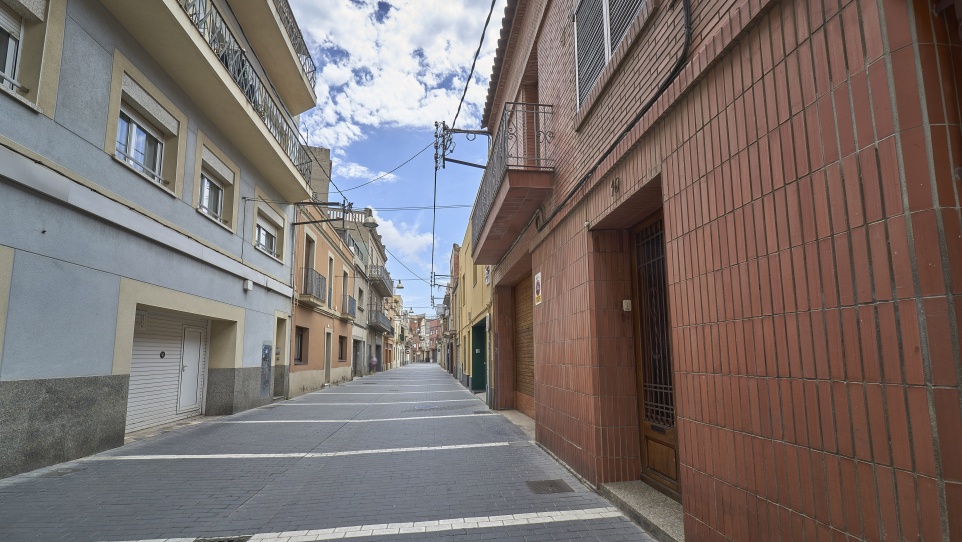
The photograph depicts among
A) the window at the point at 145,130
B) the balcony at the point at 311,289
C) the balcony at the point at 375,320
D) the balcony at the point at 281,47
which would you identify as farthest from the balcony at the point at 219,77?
the balcony at the point at 375,320

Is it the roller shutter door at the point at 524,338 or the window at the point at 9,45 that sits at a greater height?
the window at the point at 9,45

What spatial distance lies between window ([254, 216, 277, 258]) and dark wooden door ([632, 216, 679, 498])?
36.1 feet

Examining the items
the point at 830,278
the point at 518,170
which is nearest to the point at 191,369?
the point at 518,170

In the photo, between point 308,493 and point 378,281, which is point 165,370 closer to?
point 308,493

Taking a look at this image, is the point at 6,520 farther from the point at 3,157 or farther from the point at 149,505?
the point at 3,157

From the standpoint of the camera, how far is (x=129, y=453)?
22.2 feet

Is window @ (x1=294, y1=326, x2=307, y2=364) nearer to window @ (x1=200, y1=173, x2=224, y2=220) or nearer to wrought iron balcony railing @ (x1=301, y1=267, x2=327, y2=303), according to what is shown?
wrought iron balcony railing @ (x1=301, y1=267, x2=327, y2=303)

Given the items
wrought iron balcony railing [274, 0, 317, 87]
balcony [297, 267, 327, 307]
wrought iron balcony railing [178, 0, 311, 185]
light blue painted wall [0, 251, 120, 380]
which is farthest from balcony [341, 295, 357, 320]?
light blue painted wall [0, 251, 120, 380]

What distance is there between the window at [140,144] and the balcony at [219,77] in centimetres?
113

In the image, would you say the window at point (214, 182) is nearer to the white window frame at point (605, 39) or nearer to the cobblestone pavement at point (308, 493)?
the cobblestone pavement at point (308, 493)

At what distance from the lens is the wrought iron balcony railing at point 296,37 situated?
13.1 meters

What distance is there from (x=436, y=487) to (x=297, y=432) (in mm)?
4649

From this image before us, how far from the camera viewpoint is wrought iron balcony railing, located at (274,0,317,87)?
43.0 feet

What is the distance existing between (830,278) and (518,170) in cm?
507
